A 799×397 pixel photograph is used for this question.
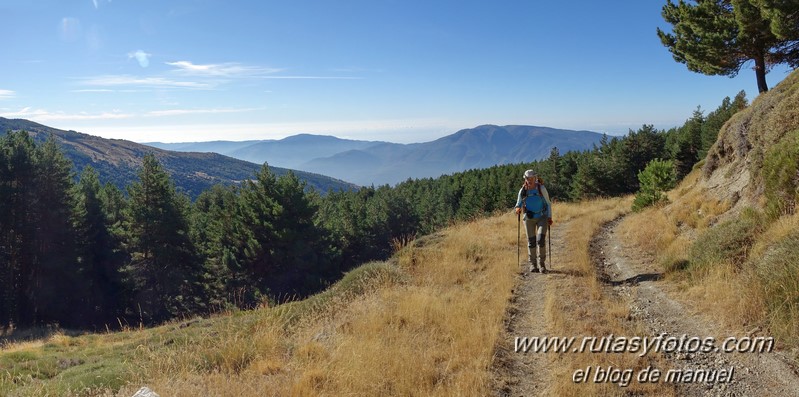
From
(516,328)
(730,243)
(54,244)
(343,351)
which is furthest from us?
(54,244)

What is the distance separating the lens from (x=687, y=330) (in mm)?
5406

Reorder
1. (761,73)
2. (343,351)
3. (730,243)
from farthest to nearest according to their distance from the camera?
(761,73) → (730,243) → (343,351)

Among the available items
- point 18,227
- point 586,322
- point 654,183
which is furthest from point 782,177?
point 18,227

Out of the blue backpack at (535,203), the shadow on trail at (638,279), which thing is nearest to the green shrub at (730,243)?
the shadow on trail at (638,279)

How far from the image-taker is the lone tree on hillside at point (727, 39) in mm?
15727

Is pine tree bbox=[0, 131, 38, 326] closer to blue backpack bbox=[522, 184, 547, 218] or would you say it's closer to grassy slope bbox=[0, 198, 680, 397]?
grassy slope bbox=[0, 198, 680, 397]

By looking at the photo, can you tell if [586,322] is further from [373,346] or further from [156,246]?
[156,246]

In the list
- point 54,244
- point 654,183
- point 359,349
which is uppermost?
point 654,183

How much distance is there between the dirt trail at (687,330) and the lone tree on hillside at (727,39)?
12.6m

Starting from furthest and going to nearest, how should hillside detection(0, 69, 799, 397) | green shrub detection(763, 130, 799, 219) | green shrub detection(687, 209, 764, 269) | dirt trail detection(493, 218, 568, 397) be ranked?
green shrub detection(763, 130, 799, 219) → green shrub detection(687, 209, 764, 269) → dirt trail detection(493, 218, 568, 397) → hillside detection(0, 69, 799, 397)

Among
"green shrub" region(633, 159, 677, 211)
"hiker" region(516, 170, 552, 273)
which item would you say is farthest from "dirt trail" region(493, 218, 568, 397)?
"green shrub" region(633, 159, 677, 211)

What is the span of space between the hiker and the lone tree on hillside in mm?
12849

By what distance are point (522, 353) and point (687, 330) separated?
2.30 m

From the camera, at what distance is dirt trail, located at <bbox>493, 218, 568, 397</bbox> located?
4500 millimetres
